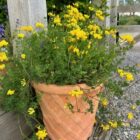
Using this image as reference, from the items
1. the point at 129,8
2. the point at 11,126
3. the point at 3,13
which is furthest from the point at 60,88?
the point at 129,8

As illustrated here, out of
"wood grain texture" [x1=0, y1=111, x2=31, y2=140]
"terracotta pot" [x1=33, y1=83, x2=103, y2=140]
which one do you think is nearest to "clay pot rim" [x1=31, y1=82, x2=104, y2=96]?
"terracotta pot" [x1=33, y1=83, x2=103, y2=140]

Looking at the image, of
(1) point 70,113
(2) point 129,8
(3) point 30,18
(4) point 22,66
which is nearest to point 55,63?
(4) point 22,66

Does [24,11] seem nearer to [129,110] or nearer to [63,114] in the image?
[63,114]

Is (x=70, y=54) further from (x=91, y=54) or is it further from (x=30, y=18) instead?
(x=30, y=18)

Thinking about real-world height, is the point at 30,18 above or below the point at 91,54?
above

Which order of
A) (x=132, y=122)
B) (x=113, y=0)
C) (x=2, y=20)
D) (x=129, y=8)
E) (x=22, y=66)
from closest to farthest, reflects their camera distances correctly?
(x=22, y=66)
(x=132, y=122)
(x=2, y=20)
(x=113, y=0)
(x=129, y=8)

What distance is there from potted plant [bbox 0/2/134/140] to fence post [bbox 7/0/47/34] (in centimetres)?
22

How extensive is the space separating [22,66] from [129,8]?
21.7ft

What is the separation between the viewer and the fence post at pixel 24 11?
1990 mm

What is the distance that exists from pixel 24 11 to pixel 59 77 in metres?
0.59

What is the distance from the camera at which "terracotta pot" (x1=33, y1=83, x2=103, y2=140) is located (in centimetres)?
172

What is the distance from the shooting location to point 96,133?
7.14 feet

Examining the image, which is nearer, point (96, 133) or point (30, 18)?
point (30, 18)

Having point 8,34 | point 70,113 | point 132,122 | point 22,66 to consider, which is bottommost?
point 132,122
